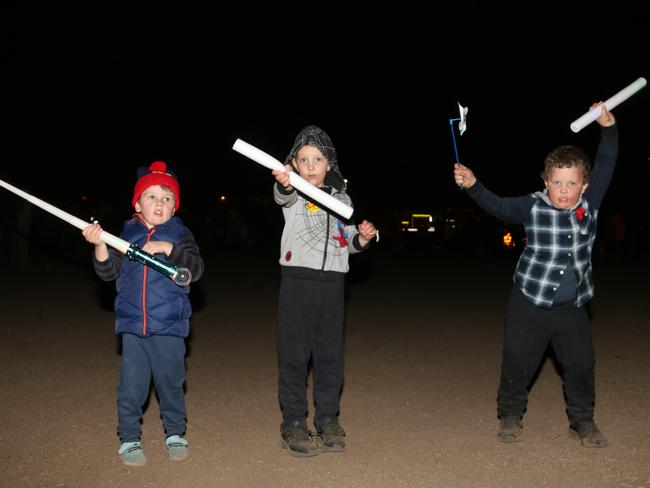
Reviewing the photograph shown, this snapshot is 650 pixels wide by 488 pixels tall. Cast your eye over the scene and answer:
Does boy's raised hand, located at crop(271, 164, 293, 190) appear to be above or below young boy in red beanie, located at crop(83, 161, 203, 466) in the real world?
above

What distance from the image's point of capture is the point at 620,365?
263 inches

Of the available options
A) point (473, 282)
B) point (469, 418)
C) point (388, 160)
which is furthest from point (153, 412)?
point (388, 160)

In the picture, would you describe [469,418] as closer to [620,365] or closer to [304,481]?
[304,481]

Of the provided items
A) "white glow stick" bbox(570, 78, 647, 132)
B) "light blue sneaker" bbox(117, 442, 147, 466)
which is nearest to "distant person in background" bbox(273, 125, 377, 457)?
"light blue sneaker" bbox(117, 442, 147, 466)

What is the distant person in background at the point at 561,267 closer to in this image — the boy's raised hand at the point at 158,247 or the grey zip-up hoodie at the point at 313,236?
the grey zip-up hoodie at the point at 313,236

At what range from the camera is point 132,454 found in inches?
159

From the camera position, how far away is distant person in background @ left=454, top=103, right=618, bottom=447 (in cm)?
421

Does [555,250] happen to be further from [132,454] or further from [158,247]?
[132,454]

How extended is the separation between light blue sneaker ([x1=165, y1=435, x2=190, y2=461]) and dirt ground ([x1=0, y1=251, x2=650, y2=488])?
0.21ft

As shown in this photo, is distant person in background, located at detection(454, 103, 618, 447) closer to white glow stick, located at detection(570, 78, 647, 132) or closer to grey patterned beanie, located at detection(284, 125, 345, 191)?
white glow stick, located at detection(570, 78, 647, 132)

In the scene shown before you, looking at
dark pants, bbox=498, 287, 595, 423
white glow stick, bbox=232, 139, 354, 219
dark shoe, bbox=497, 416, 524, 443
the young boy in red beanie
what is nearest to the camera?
white glow stick, bbox=232, 139, 354, 219

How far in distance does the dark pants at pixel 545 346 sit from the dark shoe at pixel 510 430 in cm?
4

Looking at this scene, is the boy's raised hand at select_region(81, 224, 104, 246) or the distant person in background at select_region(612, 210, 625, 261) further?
the distant person in background at select_region(612, 210, 625, 261)

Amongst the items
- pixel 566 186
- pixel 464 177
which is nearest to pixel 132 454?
pixel 464 177
